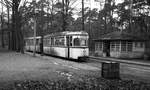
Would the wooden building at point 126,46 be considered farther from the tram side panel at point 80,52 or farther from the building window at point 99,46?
the tram side panel at point 80,52

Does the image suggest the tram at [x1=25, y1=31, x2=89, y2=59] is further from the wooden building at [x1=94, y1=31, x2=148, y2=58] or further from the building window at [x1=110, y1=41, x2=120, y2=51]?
the building window at [x1=110, y1=41, x2=120, y2=51]

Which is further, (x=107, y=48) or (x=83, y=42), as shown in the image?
(x=107, y=48)

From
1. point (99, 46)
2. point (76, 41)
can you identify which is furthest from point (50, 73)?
point (99, 46)

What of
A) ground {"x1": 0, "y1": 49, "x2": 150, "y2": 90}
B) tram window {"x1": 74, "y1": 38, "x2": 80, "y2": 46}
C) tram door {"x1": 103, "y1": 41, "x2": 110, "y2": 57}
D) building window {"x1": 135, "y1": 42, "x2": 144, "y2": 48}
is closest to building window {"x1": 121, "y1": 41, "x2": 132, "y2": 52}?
building window {"x1": 135, "y1": 42, "x2": 144, "y2": 48}

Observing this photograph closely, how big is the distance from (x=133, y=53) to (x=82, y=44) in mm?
11966

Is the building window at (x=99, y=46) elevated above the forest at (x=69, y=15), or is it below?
below

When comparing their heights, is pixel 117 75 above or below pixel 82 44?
below

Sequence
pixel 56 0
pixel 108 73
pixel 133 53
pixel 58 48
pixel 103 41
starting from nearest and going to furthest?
pixel 108 73 → pixel 58 48 → pixel 133 53 → pixel 103 41 → pixel 56 0

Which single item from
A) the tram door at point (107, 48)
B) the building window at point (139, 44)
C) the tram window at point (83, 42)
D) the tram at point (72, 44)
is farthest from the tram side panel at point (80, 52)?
the building window at point (139, 44)

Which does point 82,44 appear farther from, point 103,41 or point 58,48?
point 103,41

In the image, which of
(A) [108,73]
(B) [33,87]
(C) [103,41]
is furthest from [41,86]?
(C) [103,41]

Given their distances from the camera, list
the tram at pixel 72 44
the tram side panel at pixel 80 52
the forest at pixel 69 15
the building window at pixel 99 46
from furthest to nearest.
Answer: the building window at pixel 99 46
the forest at pixel 69 15
the tram at pixel 72 44
the tram side panel at pixel 80 52

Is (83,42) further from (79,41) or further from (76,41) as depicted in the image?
(76,41)

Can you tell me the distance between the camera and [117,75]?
1000 cm
